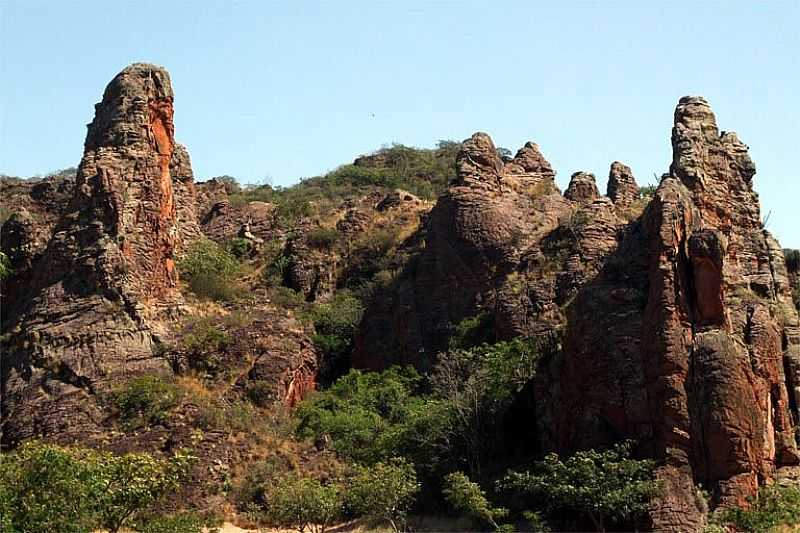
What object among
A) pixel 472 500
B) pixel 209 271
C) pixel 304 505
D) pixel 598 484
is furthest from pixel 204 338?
pixel 598 484

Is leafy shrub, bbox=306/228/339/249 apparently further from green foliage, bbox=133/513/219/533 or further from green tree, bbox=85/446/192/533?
green tree, bbox=85/446/192/533

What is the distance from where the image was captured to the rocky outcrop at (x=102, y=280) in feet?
119

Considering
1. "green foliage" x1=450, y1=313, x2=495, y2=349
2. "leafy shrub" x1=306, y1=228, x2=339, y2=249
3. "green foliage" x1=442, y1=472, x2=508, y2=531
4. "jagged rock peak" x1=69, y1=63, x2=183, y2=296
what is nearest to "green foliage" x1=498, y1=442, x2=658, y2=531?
"green foliage" x1=442, y1=472, x2=508, y2=531

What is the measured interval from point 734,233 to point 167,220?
1685 cm

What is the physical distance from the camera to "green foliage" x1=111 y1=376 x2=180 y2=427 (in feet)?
117

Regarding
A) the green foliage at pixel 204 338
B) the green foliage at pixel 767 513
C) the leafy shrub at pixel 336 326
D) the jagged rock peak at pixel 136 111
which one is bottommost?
the green foliage at pixel 767 513

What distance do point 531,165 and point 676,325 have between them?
17.4m

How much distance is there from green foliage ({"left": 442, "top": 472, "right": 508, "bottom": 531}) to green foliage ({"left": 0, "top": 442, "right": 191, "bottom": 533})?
7094mm

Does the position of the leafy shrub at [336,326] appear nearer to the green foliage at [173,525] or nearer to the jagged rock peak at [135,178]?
the jagged rock peak at [135,178]

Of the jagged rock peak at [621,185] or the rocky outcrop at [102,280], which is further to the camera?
the jagged rock peak at [621,185]

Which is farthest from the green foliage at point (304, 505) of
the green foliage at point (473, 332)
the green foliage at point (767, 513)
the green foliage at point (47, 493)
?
the green foliage at point (767, 513)

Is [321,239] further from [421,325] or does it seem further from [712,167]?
[712,167]

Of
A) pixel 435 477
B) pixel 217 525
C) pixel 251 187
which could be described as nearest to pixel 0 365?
pixel 217 525

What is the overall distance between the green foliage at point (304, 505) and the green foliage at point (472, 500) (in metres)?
2.78
